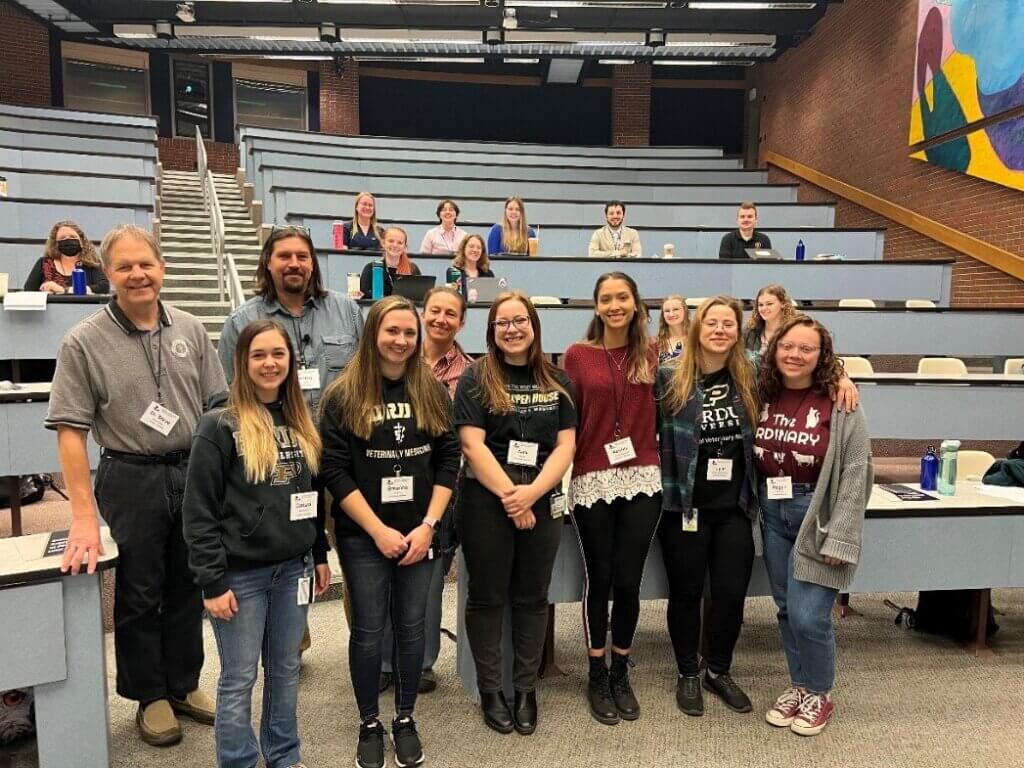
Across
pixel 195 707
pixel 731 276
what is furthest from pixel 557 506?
pixel 731 276

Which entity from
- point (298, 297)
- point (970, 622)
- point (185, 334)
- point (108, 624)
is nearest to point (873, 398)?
point (970, 622)

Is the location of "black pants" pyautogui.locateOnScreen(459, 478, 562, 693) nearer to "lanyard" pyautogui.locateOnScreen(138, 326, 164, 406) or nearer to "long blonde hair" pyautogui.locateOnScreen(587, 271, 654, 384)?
"long blonde hair" pyautogui.locateOnScreen(587, 271, 654, 384)

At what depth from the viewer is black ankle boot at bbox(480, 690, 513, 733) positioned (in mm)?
2344

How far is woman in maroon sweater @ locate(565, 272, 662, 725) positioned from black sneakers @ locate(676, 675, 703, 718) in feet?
0.87

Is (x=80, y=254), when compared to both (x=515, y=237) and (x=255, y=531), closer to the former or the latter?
(x=515, y=237)

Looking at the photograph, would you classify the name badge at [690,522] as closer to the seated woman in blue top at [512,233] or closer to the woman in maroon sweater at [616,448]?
the woman in maroon sweater at [616,448]

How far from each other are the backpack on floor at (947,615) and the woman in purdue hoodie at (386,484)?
2.28m

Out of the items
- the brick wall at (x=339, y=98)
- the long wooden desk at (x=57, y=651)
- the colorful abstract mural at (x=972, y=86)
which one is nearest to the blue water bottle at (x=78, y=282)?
the long wooden desk at (x=57, y=651)

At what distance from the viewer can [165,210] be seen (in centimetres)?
889

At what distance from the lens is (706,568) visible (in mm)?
2500

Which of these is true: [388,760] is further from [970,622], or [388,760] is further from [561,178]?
[561,178]

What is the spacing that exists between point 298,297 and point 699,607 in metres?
1.70

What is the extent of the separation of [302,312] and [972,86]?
691cm

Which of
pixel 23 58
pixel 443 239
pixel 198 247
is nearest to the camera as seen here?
pixel 443 239
